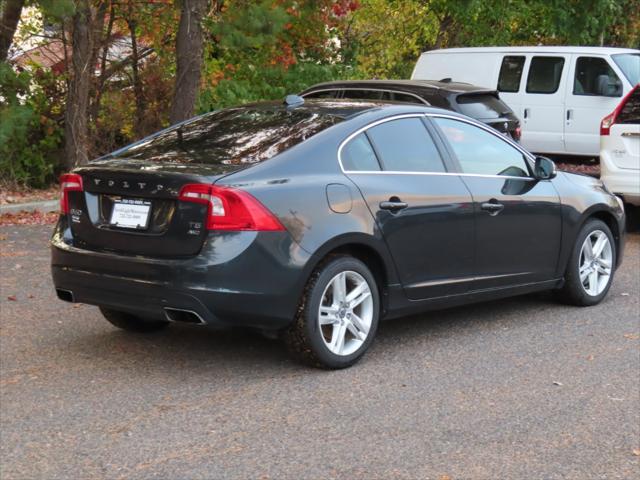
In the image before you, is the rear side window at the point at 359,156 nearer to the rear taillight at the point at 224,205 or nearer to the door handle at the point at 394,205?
the door handle at the point at 394,205

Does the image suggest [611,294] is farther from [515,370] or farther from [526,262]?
[515,370]

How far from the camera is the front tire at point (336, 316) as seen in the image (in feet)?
21.2

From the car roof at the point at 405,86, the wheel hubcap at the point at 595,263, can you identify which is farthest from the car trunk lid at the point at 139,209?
the car roof at the point at 405,86

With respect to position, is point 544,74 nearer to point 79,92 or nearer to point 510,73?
point 510,73

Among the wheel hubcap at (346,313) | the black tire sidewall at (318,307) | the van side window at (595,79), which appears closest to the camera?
the black tire sidewall at (318,307)

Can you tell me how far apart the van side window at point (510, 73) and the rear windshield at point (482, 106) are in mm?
4466

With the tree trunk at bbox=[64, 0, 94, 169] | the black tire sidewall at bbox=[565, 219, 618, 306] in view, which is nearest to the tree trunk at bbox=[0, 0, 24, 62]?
the tree trunk at bbox=[64, 0, 94, 169]

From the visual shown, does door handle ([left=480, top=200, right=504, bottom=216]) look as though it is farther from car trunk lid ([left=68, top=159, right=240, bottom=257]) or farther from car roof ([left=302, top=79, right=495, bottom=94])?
car roof ([left=302, top=79, right=495, bottom=94])

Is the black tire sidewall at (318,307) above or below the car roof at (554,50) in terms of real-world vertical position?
below

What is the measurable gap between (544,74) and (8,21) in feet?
27.1

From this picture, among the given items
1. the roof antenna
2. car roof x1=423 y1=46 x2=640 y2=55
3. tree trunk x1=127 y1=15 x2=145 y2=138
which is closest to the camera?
the roof antenna

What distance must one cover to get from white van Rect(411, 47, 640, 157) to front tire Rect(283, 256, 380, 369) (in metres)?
11.1

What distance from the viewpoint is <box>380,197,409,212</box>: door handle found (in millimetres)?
6930

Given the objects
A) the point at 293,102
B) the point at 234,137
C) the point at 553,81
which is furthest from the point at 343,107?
the point at 553,81
